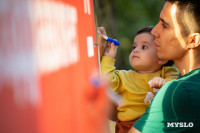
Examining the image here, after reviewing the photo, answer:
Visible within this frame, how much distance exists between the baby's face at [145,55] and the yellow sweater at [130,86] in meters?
0.05

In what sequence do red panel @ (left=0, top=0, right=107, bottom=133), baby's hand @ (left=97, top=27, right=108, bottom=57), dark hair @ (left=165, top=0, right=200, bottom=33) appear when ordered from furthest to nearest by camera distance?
baby's hand @ (left=97, top=27, right=108, bottom=57)
dark hair @ (left=165, top=0, right=200, bottom=33)
red panel @ (left=0, top=0, right=107, bottom=133)

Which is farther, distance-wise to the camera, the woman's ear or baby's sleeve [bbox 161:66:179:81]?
baby's sleeve [bbox 161:66:179:81]

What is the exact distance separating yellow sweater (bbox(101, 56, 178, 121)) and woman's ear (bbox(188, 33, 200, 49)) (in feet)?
0.92

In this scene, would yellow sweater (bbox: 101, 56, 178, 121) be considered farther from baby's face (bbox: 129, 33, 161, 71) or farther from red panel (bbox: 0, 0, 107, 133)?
red panel (bbox: 0, 0, 107, 133)

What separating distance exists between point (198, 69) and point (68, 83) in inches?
24.4

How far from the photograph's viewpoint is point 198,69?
140 cm

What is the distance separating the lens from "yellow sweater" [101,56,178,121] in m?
1.65

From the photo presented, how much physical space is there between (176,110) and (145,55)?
526 mm

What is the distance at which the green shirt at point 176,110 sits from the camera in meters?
1.28

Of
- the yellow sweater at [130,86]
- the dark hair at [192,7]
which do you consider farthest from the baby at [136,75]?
the dark hair at [192,7]

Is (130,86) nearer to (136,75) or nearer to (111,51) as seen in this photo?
(136,75)

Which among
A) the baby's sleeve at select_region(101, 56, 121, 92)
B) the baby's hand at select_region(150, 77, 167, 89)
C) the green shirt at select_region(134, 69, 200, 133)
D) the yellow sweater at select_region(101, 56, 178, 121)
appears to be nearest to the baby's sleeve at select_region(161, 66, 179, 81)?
the yellow sweater at select_region(101, 56, 178, 121)

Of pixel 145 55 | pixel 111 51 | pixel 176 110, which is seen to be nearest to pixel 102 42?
pixel 111 51

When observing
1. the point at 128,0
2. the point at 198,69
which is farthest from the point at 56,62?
the point at 128,0
